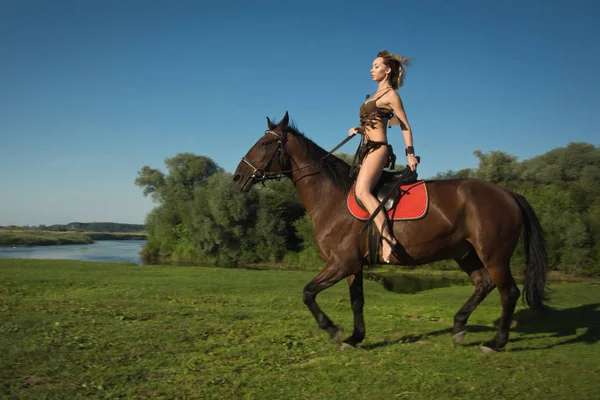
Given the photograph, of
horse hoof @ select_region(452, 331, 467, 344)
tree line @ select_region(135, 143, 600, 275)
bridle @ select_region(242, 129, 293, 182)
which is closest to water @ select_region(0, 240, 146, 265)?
tree line @ select_region(135, 143, 600, 275)

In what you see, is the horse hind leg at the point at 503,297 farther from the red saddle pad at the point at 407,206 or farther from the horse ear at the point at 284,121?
the horse ear at the point at 284,121

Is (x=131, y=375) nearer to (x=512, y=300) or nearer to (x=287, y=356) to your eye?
(x=287, y=356)

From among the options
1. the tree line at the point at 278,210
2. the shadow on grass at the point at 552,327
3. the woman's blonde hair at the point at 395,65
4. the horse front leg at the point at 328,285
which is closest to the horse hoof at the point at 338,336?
the horse front leg at the point at 328,285

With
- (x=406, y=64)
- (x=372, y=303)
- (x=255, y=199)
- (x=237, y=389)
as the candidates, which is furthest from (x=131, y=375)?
(x=255, y=199)

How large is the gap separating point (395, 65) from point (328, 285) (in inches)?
151

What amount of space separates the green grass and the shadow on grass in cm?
2

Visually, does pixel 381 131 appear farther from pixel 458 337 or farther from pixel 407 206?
pixel 458 337

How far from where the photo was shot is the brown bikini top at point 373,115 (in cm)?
683

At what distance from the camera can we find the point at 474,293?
7352 mm

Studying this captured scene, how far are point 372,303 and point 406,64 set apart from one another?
8.19 m

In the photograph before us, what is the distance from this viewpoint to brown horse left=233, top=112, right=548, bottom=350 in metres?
6.43

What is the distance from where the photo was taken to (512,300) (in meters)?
6.72

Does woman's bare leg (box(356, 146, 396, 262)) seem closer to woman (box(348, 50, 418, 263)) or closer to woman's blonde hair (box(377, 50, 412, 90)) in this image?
woman (box(348, 50, 418, 263))

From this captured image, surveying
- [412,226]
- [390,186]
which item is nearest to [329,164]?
[390,186]
